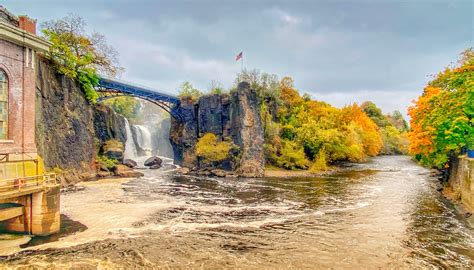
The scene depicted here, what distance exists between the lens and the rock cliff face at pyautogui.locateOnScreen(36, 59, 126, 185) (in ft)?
95.9

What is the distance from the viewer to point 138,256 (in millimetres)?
12930

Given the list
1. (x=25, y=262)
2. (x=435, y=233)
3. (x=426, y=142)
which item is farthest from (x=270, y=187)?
(x=25, y=262)

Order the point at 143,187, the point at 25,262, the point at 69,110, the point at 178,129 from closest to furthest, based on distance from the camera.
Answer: the point at 25,262 → the point at 143,187 → the point at 69,110 → the point at 178,129

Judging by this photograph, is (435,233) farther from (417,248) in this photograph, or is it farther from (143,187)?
(143,187)

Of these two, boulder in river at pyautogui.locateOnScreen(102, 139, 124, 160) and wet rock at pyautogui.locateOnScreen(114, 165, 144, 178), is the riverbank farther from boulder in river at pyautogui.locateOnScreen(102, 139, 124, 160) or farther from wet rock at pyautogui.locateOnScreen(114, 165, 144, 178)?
boulder in river at pyautogui.locateOnScreen(102, 139, 124, 160)

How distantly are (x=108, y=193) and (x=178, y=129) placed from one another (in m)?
32.8

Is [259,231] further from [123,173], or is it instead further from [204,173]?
[204,173]

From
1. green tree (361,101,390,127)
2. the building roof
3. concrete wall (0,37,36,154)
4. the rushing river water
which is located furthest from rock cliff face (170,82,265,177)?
green tree (361,101,390,127)

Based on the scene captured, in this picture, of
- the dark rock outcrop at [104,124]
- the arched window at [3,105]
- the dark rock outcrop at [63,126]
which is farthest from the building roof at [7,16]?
A: the dark rock outcrop at [104,124]

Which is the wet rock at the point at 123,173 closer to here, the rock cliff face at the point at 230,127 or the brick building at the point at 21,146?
the rock cliff face at the point at 230,127

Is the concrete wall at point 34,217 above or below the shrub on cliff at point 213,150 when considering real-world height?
below

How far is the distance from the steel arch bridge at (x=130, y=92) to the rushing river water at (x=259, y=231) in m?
23.8

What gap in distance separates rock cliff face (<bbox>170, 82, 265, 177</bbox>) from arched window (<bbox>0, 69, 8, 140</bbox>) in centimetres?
3048

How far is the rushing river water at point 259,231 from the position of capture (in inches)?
494
